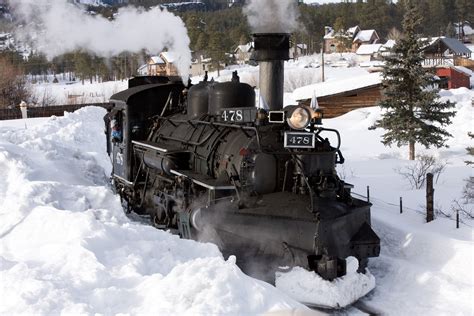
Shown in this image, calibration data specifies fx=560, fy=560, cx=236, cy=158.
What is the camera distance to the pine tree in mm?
23344

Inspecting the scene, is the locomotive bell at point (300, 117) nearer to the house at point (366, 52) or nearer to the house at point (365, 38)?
the house at point (366, 52)

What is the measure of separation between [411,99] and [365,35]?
259 feet

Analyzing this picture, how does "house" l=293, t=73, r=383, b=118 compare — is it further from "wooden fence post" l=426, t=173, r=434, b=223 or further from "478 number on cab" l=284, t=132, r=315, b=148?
"478 number on cab" l=284, t=132, r=315, b=148

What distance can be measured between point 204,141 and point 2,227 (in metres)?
3.59

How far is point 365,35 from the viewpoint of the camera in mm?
98938

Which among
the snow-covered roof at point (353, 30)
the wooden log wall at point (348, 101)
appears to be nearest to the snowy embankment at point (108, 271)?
the wooden log wall at point (348, 101)

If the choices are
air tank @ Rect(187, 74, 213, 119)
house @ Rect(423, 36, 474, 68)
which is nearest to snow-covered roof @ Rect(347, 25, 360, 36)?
house @ Rect(423, 36, 474, 68)

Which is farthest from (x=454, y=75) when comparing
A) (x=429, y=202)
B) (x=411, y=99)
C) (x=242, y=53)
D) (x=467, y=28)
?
(x=467, y=28)

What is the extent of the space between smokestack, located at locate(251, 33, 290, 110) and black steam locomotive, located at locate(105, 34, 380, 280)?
182cm

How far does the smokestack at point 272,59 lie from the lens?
1227cm

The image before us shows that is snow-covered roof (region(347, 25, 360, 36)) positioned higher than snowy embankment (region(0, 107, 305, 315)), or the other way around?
snow-covered roof (region(347, 25, 360, 36))

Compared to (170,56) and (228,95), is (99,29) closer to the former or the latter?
(170,56)

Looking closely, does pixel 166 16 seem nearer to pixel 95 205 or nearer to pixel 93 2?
pixel 93 2

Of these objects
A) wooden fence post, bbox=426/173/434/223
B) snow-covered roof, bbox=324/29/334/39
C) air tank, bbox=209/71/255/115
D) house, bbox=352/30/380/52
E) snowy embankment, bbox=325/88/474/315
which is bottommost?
snowy embankment, bbox=325/88/474/315
